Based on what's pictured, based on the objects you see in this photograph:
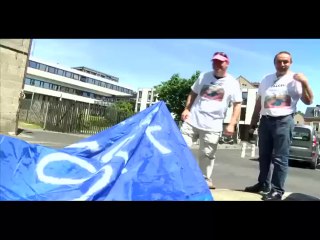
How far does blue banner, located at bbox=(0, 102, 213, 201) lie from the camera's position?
10.8ft

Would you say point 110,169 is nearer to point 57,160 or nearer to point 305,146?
point 57,160

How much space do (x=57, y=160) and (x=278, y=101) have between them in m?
2.44

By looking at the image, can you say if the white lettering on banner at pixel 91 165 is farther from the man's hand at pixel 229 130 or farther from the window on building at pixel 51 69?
the window on building at pixel 51 69

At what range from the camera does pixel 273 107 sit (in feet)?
14.3

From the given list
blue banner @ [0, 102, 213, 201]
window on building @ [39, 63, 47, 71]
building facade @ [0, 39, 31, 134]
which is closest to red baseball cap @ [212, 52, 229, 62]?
blue banner @ [0, 102, 213, 201]

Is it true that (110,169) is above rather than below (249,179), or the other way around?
above

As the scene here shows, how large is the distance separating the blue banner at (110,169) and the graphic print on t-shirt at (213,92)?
751 millimetres

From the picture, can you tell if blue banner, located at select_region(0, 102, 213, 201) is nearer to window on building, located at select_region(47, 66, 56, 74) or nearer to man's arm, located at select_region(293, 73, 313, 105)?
man's arm, located at select_region(293, 73, 313, 105)

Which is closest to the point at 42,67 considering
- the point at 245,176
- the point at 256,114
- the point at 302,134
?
the point at 302,134

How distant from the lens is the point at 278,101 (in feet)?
14.3

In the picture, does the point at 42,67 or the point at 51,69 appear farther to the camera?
the point at 51,69
